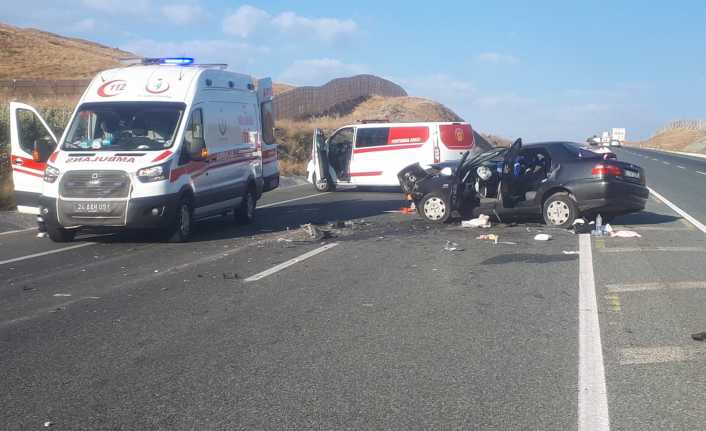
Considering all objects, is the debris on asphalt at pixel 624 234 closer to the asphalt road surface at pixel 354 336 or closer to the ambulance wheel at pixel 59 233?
the asphalt road surface at pixel 354 336

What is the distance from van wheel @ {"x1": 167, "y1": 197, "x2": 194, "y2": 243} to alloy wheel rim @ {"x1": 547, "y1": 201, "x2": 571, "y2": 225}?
246 inches

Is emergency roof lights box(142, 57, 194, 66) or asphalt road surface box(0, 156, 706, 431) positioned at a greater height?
emergency roof lights box(142, 57, 194, 66)

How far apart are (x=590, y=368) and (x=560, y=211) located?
346 inches

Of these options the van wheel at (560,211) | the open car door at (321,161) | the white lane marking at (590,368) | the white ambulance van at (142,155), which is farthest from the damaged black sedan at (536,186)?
the open car door at (321,161)

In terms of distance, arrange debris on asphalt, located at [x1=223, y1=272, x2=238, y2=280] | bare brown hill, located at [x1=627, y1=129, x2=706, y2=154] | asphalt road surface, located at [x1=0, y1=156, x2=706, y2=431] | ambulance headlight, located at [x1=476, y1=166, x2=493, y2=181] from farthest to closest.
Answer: bare brown hill, located at [x1=627, y1=129, x2=706, y2=154] < ambulance headlight, located at [x1=476, y1=166, x2=493, y2=181] < debris on asphalt, located at [x1=223, y1=272, x2=238, y2=280] < asphalt road surface, located at [x1=0, y1=156, x2=706, y2=431]

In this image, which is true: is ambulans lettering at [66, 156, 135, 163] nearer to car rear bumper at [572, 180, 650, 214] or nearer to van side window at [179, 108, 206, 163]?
van side window at [179, 108, 206, 163]

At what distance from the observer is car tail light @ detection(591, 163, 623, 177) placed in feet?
45.9

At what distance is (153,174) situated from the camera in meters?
12.0

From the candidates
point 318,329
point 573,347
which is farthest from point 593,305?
point 318,329

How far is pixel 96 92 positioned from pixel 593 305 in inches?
351

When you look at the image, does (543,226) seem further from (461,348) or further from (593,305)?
(461,348)

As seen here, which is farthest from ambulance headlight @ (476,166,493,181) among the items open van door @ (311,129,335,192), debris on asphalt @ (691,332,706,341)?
open van door @ (311,129,335,192)

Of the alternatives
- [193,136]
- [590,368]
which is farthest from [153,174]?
[590,368]

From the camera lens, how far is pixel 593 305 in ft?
26.0
